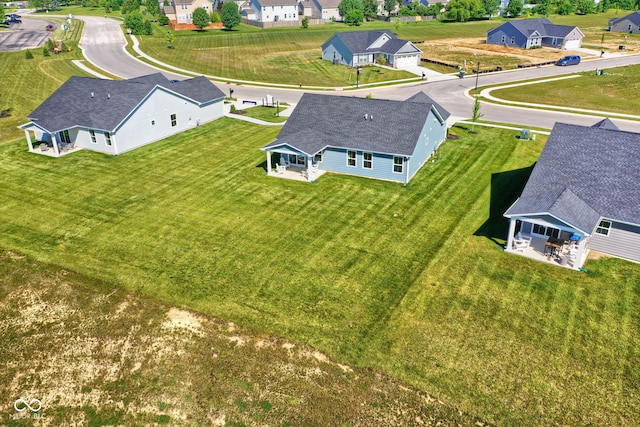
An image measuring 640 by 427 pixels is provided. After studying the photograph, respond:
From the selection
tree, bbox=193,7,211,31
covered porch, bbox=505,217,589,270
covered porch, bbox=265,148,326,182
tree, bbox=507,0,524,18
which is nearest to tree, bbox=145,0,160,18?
tree, bbox=193,7,211,31

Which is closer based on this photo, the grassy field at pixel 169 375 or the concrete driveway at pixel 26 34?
the grassy field at pixel 169 375

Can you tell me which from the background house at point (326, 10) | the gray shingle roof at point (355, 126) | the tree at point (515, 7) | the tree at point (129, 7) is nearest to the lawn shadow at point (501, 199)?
the gray shingle roof at point (355, 126)

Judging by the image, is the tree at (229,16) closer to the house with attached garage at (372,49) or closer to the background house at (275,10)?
the background house at (275,10)

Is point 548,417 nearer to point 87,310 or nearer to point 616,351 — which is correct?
point 616,351

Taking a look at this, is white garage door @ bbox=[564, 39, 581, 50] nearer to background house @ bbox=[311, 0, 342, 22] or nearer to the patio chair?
background house @ bbox=[311, 0, 342, 22]

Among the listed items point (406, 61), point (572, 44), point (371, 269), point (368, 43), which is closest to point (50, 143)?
point (371, 269)

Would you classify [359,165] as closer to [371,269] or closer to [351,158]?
[351,158]
